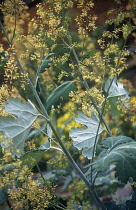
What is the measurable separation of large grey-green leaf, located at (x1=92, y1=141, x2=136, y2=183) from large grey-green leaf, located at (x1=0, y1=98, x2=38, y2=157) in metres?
0.29

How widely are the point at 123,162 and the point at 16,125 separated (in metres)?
0.42

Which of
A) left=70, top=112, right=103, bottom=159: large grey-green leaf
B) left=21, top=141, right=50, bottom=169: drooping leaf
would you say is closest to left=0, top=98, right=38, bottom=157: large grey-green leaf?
left=21, top=141, right=50, bottom=169: drooping leaf

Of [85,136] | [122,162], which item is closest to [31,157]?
[85,136]

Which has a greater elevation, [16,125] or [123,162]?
[16,125]

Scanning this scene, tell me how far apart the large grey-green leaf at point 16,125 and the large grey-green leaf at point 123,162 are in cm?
29

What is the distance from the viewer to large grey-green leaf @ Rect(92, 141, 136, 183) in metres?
1.06

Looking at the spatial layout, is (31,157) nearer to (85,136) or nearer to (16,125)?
(16,125)

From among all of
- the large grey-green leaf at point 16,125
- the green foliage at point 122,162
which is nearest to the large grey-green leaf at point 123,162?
the green foliage at point 122,162

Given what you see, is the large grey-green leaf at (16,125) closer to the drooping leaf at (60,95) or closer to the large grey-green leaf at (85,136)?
the drooping leaf at (60,95)

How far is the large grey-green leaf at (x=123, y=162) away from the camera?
41.6 inches

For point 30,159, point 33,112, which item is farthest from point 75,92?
point 30,159

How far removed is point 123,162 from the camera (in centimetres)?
108

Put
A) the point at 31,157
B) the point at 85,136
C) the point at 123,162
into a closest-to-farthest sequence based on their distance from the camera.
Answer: the point at 123,162 < the point at 31,157 < the point at 85,136

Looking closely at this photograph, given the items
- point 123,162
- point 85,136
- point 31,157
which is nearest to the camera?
point 123,162
